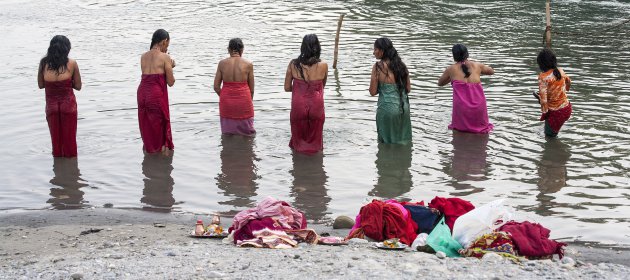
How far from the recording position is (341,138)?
513 inches

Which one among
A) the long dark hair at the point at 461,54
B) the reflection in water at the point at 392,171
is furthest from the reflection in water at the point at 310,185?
the long dark hair at the point at 461,54

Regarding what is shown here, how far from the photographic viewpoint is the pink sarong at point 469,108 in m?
12.8

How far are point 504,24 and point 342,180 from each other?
1371cm

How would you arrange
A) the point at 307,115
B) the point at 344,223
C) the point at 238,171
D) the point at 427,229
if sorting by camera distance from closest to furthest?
the point at 427,229, the point at 344,223, the point at 238,171, the point at 307,115

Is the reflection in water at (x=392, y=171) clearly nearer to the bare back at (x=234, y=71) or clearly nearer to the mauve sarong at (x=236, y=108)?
the mauve sarong at (x=236, y=108)

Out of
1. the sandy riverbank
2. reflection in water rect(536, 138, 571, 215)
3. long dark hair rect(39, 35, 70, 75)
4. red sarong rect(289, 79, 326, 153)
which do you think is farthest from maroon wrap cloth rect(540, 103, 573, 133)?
long dark hair rect(39, 35, 70, 75)

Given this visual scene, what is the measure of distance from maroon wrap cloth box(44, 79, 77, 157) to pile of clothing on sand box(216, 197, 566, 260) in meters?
3.79

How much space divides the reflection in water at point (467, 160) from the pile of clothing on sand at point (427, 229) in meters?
1.97

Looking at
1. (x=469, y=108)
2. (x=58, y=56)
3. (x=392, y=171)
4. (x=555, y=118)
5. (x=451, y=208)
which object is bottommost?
(x=392, y=171)

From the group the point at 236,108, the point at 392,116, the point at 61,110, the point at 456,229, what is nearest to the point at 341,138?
the point at 392,116

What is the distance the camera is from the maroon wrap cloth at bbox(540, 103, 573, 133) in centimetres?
1261

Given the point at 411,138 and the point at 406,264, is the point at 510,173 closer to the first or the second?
the point at 411,138

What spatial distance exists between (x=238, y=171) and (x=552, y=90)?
13.8 feet

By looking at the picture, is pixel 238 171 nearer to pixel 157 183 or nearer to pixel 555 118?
pixel 157 183
